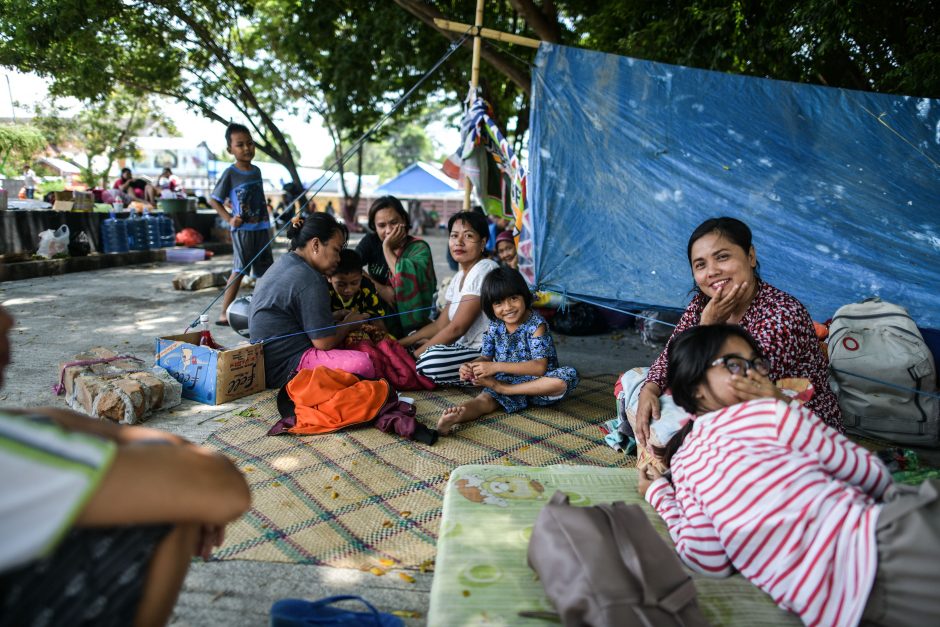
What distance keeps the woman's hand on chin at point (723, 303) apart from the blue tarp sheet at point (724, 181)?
1.76m

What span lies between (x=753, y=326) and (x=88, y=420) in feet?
7.98

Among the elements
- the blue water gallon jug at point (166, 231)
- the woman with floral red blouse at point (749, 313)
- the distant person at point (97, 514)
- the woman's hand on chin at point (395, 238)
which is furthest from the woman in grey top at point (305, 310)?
the blue water gallon jug at point (166, 231)

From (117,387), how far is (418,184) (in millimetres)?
22565

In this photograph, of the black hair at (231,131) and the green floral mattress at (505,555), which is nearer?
the green floral mattress at (505,555)

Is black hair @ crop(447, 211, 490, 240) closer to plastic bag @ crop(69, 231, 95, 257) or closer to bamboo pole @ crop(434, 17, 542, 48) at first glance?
bamboo pole @ crop(434, 17, 542, 48)

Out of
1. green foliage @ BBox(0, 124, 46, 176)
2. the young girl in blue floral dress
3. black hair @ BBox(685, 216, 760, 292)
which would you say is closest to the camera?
black hair @ BBox(685, 216, 760, 292)

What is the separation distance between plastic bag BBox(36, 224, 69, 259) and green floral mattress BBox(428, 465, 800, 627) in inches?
349

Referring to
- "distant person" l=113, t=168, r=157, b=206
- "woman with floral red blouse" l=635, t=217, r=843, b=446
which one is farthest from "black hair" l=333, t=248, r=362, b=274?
"distant person" l=113, t=168, r=157, b=206

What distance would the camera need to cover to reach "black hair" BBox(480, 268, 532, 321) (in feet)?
12.0

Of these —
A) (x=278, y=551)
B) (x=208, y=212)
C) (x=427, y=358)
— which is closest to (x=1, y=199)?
(x=208, y=212)

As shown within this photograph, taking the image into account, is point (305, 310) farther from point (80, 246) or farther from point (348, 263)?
point (80, 246)

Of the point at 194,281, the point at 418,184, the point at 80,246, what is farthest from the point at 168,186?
the point at 418,184

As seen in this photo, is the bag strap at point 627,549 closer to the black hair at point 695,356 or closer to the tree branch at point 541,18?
the black hair at point 695,356

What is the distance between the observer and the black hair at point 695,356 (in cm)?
198
